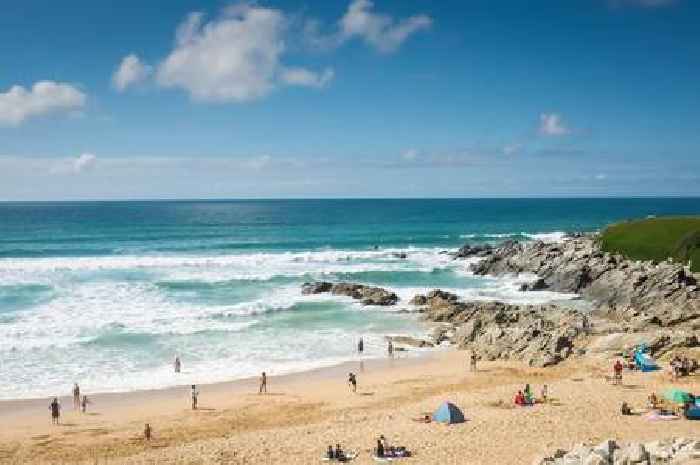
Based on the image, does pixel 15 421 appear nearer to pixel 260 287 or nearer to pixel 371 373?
pixel 371 373

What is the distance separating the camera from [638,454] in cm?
1603

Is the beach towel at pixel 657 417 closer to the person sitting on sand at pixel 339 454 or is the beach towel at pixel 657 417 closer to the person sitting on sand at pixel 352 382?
the person sitting on sand at pixel 339 454

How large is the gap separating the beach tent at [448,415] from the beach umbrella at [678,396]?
835 cm

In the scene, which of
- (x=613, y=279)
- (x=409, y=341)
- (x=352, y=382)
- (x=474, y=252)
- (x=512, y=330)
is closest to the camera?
(x=352, y=382)

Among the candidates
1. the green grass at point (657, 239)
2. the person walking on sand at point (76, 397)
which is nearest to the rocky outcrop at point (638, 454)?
the person walking on sand at point (76, 397)

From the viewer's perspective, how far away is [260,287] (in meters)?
59.6

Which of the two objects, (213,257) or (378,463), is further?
(213,257)

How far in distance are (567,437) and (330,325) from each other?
23.4 meters

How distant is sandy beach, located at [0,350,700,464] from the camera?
22.5 metres

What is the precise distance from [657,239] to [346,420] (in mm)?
43432

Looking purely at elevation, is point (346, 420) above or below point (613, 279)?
below

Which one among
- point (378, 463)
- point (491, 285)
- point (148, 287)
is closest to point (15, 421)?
point (378, 463)

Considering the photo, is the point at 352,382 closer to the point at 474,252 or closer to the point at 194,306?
the point at 194,306

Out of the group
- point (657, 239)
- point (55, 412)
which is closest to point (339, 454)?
point (55, 412)
